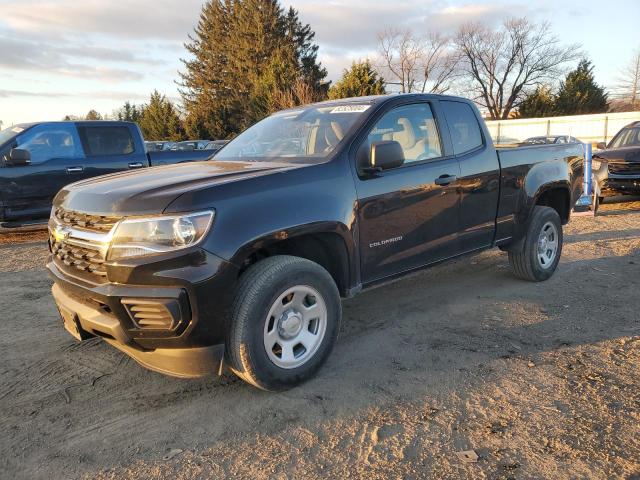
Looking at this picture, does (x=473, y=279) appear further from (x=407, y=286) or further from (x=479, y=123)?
(x=479, y=123)

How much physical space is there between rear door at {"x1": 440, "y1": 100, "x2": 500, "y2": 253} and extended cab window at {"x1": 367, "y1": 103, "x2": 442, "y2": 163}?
0.77ft


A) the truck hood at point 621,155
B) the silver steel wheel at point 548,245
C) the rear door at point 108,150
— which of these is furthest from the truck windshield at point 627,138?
the rear door at point 108,150

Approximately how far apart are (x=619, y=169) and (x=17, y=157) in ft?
37.0

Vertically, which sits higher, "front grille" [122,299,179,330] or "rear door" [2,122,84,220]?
"rear door" [2,122,84,220]

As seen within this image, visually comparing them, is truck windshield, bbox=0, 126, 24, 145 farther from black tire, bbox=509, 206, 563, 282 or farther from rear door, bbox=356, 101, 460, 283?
black tire, bbox=509, 206, 563, 282

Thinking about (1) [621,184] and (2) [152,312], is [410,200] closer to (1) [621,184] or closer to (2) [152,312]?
(2) [152,312]

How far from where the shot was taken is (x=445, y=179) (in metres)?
4.12

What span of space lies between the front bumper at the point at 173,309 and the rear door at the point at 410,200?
119 centimetres

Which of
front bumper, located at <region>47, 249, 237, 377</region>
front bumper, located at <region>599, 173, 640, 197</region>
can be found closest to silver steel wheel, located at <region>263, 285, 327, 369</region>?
front bumper, located at <region>47, 249, 237, 377</region>

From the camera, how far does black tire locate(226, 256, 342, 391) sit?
2.89m

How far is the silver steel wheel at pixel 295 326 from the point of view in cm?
309

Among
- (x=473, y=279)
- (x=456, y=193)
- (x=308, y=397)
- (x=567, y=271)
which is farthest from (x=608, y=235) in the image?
(x=308, y=397)

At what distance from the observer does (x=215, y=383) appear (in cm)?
333

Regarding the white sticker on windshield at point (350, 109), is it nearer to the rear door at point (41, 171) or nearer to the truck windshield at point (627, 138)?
the rear door at point (41, 171)
